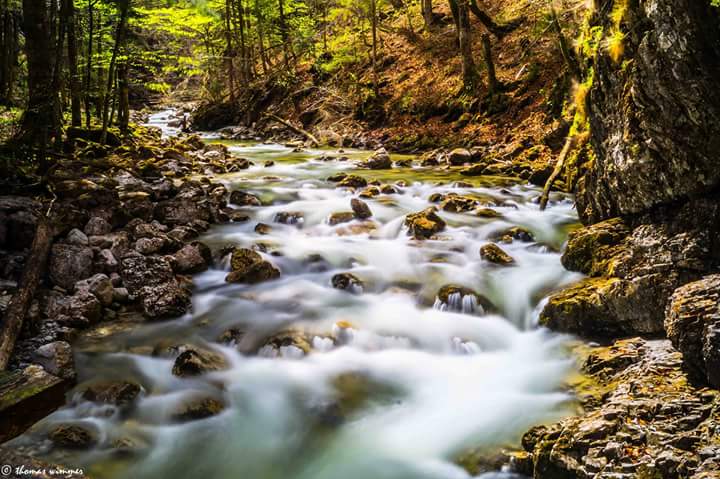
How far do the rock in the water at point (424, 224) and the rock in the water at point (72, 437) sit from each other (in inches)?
233

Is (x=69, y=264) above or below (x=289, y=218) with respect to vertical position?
below

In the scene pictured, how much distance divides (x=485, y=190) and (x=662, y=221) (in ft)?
20.3

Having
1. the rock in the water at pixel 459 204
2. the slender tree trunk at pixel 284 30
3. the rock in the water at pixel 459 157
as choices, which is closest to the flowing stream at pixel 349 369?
the rock in the water at pixel 459 204

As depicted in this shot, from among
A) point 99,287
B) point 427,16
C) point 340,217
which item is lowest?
point 99,287

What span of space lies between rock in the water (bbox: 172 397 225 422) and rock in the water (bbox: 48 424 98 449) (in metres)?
0.71

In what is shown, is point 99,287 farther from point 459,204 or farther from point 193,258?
point 459,204

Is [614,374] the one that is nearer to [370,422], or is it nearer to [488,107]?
[370,422]

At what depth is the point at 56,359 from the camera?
16.1 feet

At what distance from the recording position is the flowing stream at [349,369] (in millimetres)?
4176

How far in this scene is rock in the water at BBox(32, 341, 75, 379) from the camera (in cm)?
483

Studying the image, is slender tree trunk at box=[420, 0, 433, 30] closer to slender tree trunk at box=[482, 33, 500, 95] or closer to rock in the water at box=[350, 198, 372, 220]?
slender tree trunk at box=[482, 33, 500, 95]

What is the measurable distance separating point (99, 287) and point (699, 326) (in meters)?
6.55

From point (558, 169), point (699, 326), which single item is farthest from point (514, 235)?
point (699, 326)

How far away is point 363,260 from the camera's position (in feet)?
26.2
